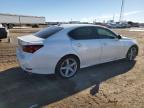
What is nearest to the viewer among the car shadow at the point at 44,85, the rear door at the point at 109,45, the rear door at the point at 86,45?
the car shadow at the point at 44,85

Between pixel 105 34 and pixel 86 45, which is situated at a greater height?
pixel 105 34

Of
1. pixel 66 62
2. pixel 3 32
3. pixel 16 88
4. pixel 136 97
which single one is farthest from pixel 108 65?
pixel 3 32

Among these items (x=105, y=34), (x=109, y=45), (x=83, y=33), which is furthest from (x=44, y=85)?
(x=105, y=34)

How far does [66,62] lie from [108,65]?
212 cm

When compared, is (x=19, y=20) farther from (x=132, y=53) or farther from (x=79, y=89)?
(x=79, y=89)

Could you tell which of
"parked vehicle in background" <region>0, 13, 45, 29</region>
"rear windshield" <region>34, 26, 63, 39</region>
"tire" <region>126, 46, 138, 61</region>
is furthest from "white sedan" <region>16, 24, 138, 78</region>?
"parked vehicle in background" <region>0, 13, 45, 29</region>

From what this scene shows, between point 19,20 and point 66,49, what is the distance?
54866mm

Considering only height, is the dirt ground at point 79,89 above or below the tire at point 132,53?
below

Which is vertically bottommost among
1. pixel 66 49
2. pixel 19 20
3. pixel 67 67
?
pixel 67 67

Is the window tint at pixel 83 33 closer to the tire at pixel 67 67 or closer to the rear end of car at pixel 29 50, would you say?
the tire at pixel 67 67

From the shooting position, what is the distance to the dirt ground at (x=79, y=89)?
462 centimetres

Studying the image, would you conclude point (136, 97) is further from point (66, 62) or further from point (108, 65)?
point (108, 65)

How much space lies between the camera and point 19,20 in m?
58.2

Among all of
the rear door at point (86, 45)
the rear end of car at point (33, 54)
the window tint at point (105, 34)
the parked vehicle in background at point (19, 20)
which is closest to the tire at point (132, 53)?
the window tint at point (105, 34)
